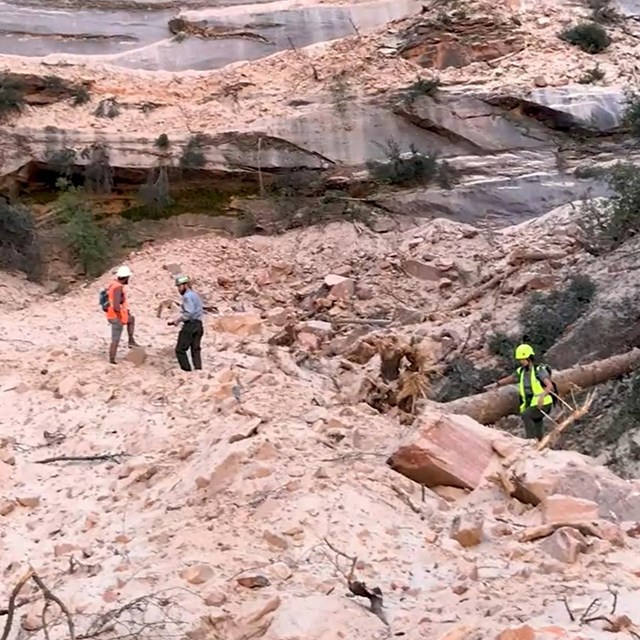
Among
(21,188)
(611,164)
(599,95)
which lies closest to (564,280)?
(611,164)

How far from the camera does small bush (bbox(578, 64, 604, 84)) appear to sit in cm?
2009

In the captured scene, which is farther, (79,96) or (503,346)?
(79,96)

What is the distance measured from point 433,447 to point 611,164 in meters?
13.9

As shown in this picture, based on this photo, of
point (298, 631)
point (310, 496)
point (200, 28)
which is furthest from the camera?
point (200, 28)

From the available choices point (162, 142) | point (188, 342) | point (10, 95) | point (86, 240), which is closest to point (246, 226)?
point (162, 142)

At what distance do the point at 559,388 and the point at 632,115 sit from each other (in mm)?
9874

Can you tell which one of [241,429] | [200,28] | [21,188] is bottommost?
[21,188]

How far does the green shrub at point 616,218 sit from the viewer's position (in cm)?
1374

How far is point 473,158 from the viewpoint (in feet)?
64.8

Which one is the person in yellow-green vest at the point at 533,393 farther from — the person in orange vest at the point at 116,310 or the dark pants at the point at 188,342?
the person in orange vest at the point at 116,310

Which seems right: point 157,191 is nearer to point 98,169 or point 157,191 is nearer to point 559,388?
point 98,169

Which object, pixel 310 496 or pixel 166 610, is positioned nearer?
pixel 166 610

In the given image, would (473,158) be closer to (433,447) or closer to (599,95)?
(599,95)

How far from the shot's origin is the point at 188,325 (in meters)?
9.77
